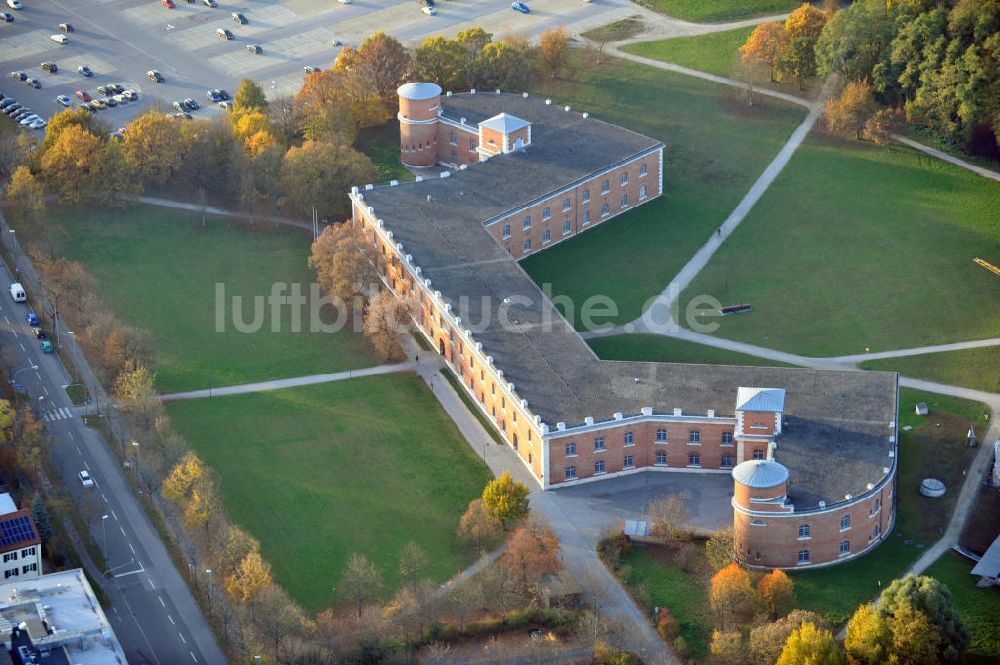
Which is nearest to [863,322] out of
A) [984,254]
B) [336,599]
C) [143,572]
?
[984,254]

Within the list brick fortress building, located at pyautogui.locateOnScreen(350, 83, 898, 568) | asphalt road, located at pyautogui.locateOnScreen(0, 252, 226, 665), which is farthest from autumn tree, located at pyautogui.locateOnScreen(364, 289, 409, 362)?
asphalt road, located at pyautogui.locateOnScreen(0, 252, 226, 665)

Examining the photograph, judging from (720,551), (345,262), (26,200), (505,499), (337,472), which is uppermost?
(26,200)

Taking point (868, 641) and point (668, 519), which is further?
point (668, 519)

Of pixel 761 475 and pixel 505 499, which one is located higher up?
pixel 761 475

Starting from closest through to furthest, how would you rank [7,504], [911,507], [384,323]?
[7,504]
[911,507]
[384,323]

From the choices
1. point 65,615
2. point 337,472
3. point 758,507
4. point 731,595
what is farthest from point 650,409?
point 65,615

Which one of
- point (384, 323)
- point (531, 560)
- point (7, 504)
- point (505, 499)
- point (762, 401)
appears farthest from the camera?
point (384, 323)

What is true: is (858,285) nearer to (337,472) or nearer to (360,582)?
(337,472)

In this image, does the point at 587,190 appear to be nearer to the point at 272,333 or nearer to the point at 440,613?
the point at 272,333
